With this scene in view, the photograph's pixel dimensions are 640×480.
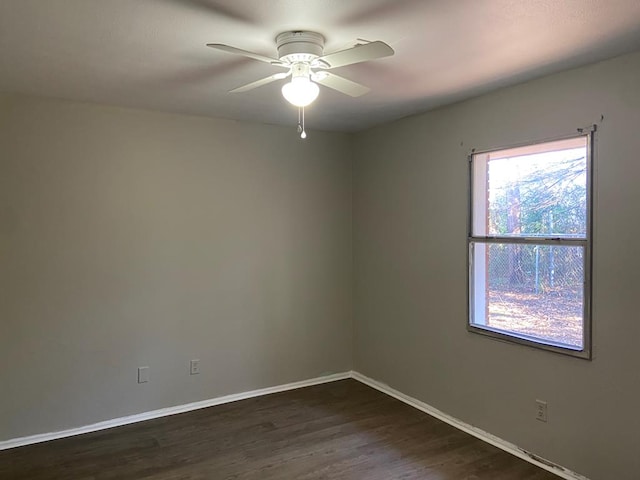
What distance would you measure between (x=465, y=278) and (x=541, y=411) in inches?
39.0

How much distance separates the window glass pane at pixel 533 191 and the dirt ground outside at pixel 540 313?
391 millimetres

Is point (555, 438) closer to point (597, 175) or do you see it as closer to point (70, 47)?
point (597, 175)

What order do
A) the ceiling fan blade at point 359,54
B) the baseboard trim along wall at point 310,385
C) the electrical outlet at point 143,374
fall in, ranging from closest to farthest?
the ceiling fan blade at point 359,54 < the baseboard trim along wall at point 310,385 < the electrical outlet at point 143,374

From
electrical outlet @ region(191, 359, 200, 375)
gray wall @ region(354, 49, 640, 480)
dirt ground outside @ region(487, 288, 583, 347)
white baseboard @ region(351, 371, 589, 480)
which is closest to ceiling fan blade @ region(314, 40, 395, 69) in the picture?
gray wall @ region(354, 49, 640, 480)

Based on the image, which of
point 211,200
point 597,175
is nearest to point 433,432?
point 597,175

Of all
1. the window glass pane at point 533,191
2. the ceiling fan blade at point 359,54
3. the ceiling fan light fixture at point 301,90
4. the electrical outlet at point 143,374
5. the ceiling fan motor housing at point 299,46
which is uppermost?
the ceiling fan motor housing at point 299,46

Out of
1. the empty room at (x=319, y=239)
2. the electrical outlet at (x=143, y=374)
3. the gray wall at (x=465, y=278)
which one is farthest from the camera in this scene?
the electrical outlet at (x=143, y=374)

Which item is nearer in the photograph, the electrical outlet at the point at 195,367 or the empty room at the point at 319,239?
the empty room at the point at 319,239

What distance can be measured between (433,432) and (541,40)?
2638 mm

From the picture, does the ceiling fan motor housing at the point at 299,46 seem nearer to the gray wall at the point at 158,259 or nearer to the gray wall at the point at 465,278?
the gray wall at the point at 465,278

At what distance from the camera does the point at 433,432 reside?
131 inches

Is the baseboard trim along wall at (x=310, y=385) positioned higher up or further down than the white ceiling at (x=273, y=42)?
further down

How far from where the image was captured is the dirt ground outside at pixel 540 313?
2.73m

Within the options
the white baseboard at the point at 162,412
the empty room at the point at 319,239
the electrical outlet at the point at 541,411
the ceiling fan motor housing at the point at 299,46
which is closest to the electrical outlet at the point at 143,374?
the empty room at the point at 319,239
